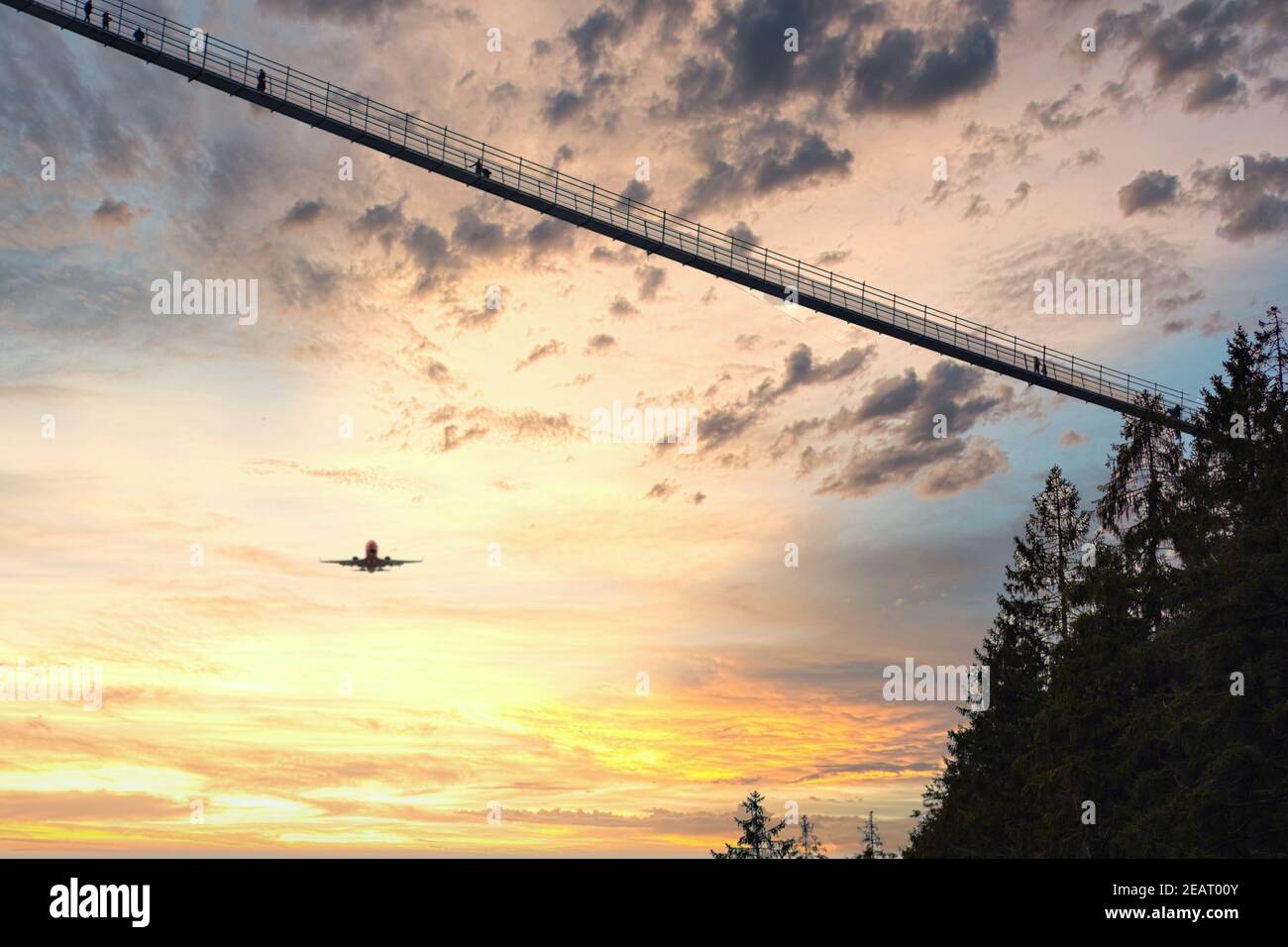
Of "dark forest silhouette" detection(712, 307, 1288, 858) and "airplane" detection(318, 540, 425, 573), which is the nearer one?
"dark forest silhouette" detection(712, 307, 1288, 858)

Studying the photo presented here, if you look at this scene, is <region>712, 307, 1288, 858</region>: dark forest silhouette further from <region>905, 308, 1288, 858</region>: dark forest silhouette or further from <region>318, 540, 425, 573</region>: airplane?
<region>318, 540, 425, 573</region>: airplane

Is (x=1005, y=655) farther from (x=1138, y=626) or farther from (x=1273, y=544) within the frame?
(x=1273, y=544)

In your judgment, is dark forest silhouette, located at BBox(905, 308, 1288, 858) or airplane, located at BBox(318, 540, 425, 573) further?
airplane, located at BBox(318, 540, 425, 573)

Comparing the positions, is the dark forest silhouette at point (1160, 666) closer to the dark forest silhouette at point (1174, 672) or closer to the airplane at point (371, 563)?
the dark forest silhouette at point (1174, 672)

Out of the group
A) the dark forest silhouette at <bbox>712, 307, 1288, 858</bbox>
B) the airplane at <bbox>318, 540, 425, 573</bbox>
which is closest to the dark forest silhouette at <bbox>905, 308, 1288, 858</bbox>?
→ the dark forest silhouette at <bbox>712, 307, 1288, 858</bbox>

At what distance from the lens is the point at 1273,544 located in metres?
48.7

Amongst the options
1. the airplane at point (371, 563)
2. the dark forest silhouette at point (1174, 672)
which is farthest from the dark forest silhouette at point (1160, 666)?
the airplane at point (371, 563)

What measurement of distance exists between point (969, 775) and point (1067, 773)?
72.2 feet

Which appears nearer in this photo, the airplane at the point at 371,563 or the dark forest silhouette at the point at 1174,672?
the dark forest silhouette at the point at 1174,672

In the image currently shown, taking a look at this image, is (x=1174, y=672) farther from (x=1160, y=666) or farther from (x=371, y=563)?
(x=371, y=563)

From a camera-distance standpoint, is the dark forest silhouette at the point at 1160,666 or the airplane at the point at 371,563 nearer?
the dark forest silhouette at the point at 1160,666

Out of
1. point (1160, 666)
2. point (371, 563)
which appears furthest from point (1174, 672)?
point (371, 563)
